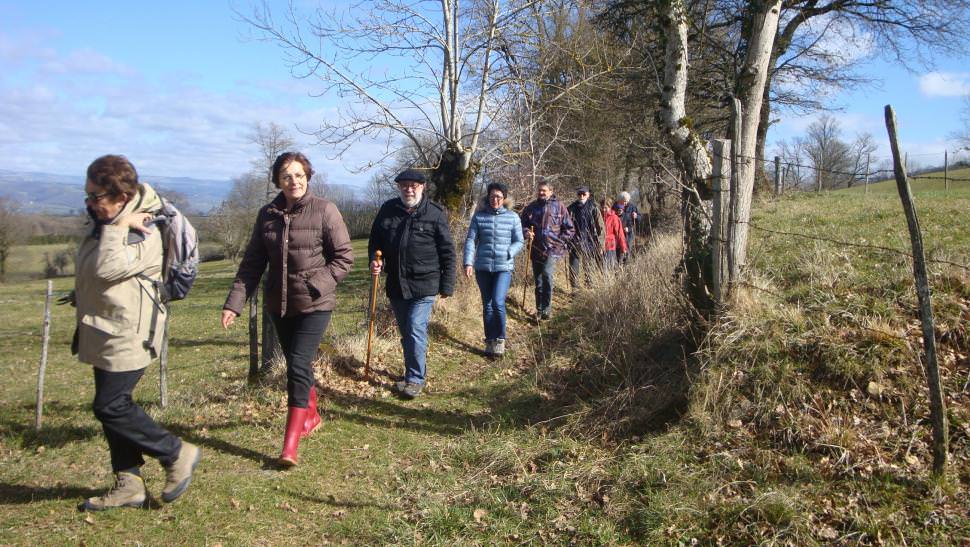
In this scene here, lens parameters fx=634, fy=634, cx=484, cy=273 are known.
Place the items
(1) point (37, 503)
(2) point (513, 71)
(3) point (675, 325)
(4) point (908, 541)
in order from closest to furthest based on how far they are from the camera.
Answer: (4) point (908, 541) < (1) point (37, 503) < (3) point (675, 325) < (2) point (513, 71)

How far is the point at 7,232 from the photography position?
4300 centimetres

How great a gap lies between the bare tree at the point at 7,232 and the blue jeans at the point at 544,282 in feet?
153

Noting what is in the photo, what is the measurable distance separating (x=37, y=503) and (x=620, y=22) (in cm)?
1212

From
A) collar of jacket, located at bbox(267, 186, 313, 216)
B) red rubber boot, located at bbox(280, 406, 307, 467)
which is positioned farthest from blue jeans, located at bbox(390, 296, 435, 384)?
collar of jacket, located at bbox(267, 186, 313, 216)

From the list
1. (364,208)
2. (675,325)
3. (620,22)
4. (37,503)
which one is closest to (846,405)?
(675,325)

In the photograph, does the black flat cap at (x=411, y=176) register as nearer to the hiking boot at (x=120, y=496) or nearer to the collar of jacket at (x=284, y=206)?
the collar of jacket at (x=284, y=206)

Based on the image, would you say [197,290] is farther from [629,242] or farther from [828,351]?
Answer: [828,351]

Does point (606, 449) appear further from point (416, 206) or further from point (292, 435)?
point (416, 206)

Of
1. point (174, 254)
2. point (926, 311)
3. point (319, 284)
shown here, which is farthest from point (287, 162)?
point (926, 311)

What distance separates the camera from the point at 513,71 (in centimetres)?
965

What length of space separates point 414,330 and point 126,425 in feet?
8.42

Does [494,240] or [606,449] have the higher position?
[494,240]

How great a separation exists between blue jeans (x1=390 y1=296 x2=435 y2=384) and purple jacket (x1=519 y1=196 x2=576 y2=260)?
2951 mm

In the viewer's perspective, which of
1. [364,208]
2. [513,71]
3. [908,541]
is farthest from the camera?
[364,208]
